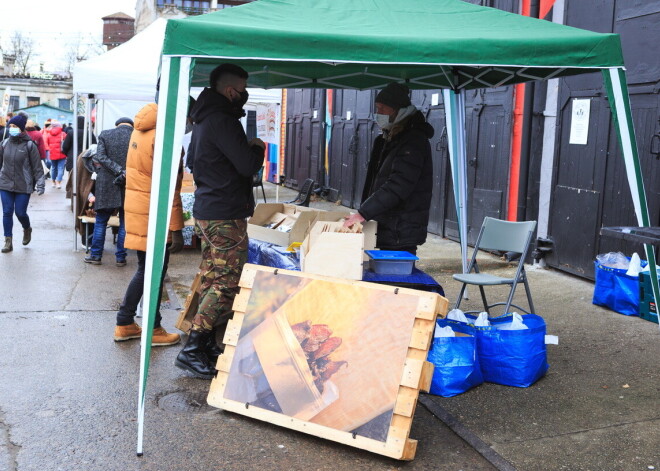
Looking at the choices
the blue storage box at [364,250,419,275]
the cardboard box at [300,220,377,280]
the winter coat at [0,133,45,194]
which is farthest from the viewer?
the winter coat at [0,133,45,194]

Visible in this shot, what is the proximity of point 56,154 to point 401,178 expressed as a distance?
18084mm

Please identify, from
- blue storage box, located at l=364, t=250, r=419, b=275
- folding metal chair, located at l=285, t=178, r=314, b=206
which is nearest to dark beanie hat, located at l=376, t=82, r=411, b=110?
blue storage box, located at l=364, t=250, r=419, b=275

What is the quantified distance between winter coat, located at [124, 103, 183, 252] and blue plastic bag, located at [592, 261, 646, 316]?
12.8 ft

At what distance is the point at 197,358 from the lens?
493 cm

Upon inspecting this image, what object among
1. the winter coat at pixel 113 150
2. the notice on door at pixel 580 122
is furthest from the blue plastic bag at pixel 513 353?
the winter coat at pixel 113 150

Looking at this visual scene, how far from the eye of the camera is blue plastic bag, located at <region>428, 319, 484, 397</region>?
4523mm

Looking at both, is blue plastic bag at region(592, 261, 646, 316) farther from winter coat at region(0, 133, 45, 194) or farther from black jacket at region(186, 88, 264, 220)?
winter coat at region(0, 133, 45, 194)

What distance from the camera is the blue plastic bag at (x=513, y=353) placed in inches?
184

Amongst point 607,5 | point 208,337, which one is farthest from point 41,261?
point 607,5

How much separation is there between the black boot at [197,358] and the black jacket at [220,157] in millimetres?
831

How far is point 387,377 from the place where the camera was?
3.78 m

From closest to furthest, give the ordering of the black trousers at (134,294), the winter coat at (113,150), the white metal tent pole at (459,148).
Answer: the black trousers at (134,294), the white metal tent pole at (459,148), the winter coat at (113,150)

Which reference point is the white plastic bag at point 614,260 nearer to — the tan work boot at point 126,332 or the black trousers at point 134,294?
the black trousers at point 134,294

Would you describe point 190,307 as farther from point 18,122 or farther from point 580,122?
point 18,122
